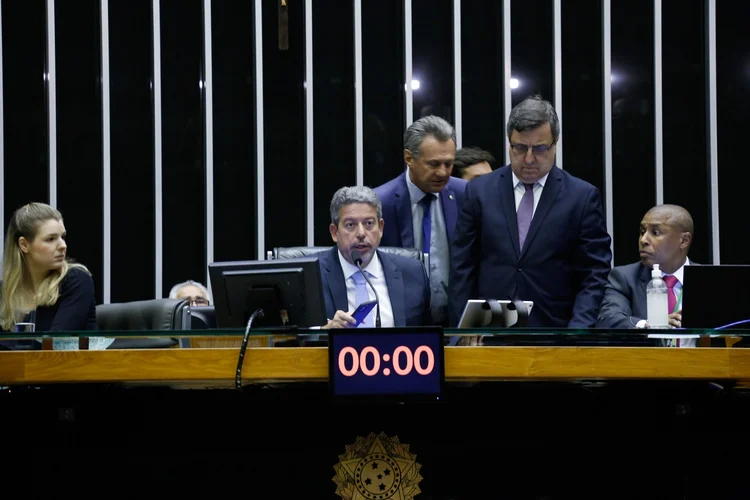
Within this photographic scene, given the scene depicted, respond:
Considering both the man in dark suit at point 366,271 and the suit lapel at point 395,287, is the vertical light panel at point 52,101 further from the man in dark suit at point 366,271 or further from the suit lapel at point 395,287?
the suit lapel at point 395,287

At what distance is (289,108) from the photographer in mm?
5934

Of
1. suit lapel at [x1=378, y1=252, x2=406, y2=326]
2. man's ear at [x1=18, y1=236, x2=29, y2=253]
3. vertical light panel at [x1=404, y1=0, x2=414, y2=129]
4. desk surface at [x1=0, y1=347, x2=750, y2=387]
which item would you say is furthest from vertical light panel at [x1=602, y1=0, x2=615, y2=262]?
desk surface at [x1=0, y1=347, x2=750, y2=387]

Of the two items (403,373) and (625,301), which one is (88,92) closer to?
(625,301)

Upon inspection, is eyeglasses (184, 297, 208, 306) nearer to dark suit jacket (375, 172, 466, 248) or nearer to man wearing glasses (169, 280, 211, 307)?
man wearing glasses (169, 280, 211, 307)

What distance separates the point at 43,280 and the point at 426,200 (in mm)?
1563

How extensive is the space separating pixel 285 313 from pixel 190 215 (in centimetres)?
345

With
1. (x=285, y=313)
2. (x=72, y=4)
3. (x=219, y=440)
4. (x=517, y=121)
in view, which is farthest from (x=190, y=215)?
(x=219, y=440)

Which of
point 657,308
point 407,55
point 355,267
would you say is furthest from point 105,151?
point 657,308

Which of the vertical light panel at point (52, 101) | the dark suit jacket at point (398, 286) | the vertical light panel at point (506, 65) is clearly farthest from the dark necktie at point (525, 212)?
the vertical light panel at point (52, 101)

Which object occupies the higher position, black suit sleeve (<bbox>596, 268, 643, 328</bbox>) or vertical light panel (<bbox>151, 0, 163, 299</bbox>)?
vertical light panel (<bbox>151, 0, 163, 299</bbox>)

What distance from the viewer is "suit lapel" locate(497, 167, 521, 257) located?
11.8ft

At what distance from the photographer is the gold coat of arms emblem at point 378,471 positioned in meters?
1.99

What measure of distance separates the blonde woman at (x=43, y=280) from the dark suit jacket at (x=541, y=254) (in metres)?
1.29

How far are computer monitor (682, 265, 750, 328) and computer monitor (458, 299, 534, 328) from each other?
1.26 feet
